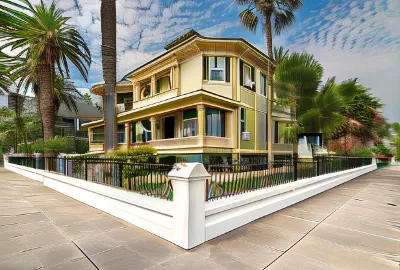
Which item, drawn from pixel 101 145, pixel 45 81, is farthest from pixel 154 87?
pixel 101 145

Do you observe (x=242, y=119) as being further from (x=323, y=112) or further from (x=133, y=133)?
(x=133, y=133)

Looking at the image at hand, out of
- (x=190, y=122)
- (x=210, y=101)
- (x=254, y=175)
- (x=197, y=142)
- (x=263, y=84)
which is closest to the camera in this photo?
(x=254, y=175)

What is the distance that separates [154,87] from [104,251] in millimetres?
16377

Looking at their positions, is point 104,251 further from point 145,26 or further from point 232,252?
point 145,26

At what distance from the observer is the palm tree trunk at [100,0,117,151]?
30.1 feet

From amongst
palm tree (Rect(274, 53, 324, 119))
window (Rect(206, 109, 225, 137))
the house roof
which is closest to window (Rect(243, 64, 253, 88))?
the house roof

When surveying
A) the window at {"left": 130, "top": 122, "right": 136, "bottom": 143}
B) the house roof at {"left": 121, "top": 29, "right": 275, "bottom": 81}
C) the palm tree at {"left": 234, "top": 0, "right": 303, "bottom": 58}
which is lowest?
the window at {"left": 130, "top": 122, "right": 136, "bottom": 143}

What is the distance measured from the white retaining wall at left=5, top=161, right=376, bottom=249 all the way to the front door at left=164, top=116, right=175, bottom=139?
1057 centimetres

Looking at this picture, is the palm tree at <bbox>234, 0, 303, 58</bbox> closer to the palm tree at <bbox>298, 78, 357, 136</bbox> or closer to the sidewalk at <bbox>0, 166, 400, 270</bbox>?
the palm tree at <bbox>298, 78, 357, 136</bbox>

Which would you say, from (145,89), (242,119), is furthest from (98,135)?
(242,119)

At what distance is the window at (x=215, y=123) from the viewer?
14242 mm

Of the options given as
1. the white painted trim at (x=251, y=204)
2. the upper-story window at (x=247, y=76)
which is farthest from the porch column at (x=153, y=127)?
the white painted trim at (x=251, y=204)

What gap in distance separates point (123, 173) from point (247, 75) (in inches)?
513

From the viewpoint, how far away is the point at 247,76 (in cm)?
1627
